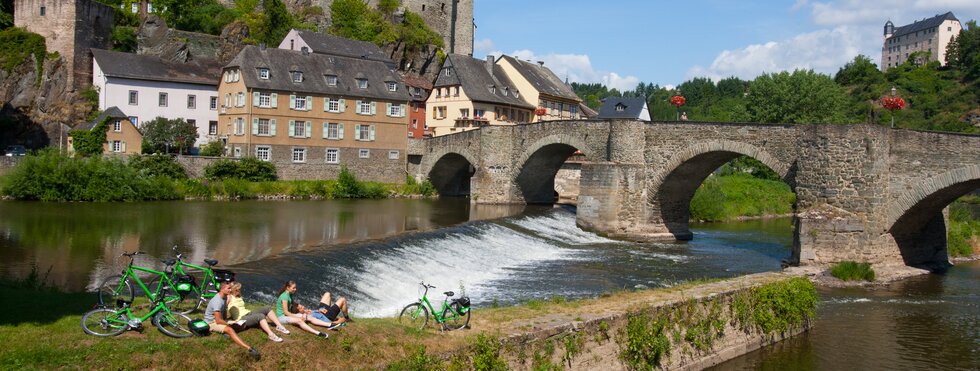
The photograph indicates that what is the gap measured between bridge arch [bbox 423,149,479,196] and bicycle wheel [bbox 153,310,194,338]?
37.5 meters

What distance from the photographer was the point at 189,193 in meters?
40.3

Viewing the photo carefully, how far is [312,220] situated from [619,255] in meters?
11.9

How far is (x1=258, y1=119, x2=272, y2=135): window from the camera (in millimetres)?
46375

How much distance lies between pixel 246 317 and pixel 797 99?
2130 inches

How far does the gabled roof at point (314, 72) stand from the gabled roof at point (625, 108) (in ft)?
90.7

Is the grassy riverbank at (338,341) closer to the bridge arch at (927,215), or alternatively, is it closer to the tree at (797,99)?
the bridge arch at (927,215)

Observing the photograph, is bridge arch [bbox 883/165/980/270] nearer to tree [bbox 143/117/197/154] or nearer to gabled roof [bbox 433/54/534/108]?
gabled roof [bbox 433/54/534/108]

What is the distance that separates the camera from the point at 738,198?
47469 millimetres

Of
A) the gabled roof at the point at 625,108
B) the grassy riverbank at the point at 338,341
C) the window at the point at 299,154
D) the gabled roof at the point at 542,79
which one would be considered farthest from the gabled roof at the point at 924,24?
the grassy riverbank at the point at 338,341

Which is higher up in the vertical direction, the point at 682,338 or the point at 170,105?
the point at 170,105

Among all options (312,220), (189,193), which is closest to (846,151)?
(312,220)

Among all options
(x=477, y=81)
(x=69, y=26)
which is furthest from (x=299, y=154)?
(x=69, y=26)

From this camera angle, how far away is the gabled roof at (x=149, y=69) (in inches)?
1991

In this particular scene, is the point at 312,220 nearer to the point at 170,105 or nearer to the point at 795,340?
the point at 795,340
